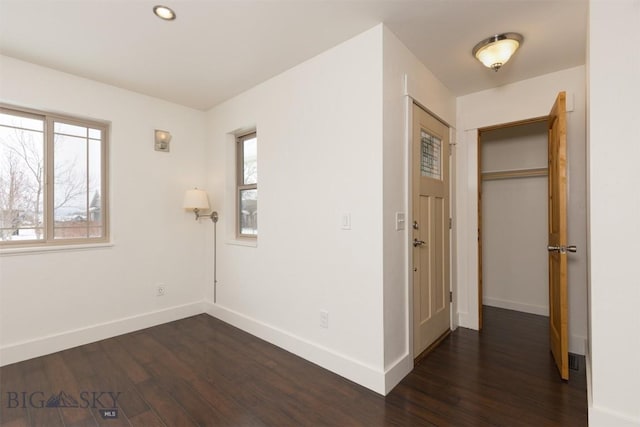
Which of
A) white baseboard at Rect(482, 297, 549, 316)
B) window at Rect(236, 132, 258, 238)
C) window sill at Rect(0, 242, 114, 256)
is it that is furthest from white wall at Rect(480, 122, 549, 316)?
window sill at Rect(0, 242, 114, 256)

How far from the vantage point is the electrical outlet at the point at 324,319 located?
2.50m

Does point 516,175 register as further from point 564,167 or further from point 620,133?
point 620,133

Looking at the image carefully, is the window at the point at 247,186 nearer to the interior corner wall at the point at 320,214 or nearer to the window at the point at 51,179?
the interior corner wall at the point at 320,214

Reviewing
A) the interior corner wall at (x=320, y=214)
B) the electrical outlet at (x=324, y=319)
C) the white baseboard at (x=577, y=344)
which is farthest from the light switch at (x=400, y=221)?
the white baseboard at (x=577, y=344)

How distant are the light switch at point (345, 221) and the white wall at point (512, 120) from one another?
5.40ft

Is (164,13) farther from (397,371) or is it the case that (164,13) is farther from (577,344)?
(577,344)

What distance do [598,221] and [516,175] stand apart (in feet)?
8.04

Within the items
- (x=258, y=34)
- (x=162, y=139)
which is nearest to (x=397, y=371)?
(x=258, y=34)

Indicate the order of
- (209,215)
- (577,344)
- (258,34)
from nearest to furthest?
(258,34)
(577,344)
(209,215)

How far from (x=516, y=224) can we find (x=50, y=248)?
514 centimetres

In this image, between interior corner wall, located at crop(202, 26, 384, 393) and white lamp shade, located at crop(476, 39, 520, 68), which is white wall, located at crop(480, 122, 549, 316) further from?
interior corner wall, located at crop(202, 26, 384, 393)

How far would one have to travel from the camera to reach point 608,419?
1.64 meters

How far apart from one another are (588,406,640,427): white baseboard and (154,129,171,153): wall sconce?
13.9 ft

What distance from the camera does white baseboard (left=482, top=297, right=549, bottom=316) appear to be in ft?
12.1
